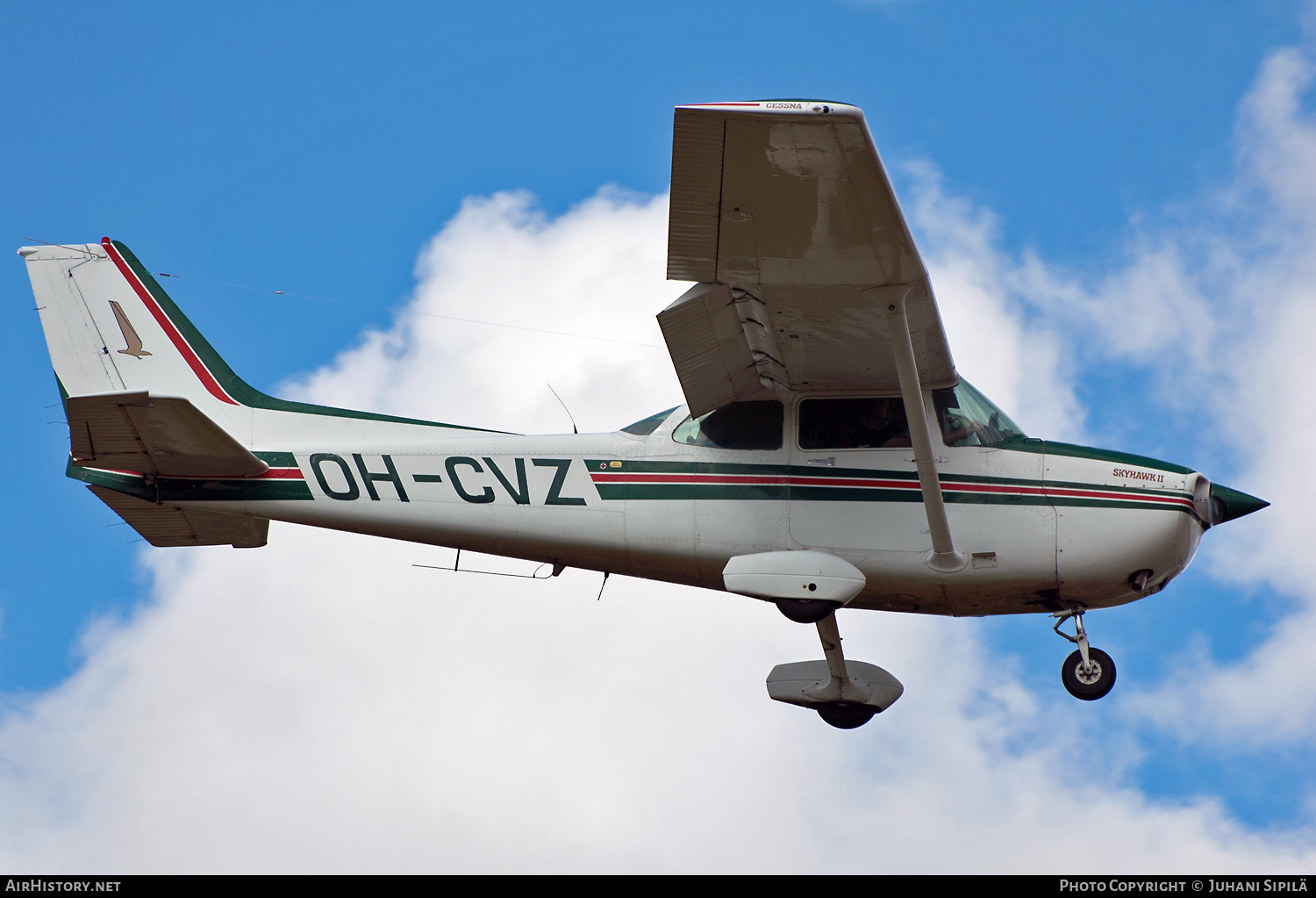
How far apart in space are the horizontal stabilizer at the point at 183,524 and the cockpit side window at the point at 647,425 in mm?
3157

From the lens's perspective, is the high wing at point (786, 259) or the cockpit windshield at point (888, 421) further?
the cockpit windshield at point (888, 421)

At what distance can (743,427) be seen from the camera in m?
10.8

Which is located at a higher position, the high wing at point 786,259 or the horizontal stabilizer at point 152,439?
the high wing at point 786,259

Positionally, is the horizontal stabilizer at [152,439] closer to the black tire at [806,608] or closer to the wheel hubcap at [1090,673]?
the black tire at [806,608]

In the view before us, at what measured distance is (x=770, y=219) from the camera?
8.70m

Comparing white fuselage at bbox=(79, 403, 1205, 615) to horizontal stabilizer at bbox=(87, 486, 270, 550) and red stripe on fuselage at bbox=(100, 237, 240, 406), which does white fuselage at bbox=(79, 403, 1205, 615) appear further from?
red stripe on fuselage at bbox=(100, 237, 240, 406)

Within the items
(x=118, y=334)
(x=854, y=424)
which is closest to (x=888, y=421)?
(x=854, y=424)

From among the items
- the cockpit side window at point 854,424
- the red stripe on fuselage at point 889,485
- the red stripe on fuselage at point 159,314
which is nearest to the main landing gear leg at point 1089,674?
the red stripe on fuselage at point 889,485

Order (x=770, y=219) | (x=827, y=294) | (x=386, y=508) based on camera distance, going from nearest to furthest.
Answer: (x=770, y=219) < (x=827, y=294) < (x=386, y=508)

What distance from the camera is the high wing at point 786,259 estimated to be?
26.3 ft

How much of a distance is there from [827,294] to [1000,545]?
2329 millimetres

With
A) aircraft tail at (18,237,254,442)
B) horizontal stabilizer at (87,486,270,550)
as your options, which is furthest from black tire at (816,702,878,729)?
aircraft tail at (18,237,254,442)
